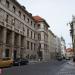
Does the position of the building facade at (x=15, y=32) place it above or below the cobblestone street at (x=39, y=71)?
above

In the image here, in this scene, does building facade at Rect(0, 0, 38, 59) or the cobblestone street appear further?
building facade at Rect(0, 0, 38, 59)

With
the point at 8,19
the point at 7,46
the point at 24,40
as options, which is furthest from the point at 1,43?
the point at 24,40

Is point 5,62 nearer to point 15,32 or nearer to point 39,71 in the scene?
point 39,71

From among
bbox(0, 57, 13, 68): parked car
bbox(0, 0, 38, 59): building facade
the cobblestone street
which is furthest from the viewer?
bbox(0, 0, 38, 59): building facade

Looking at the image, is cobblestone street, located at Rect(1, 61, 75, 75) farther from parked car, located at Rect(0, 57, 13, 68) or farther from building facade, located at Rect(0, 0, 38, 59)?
building facade, located at Rect(0, 0, 38, 59)

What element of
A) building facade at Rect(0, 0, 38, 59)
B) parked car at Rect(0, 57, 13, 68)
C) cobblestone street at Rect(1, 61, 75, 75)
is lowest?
cobblestone street at Rect(1, 61, 75, 75)

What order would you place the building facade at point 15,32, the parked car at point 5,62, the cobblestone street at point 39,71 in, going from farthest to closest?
the building facade at point 15,32 < the parked car at point 5,62 < the cobblestone street at point 39,71

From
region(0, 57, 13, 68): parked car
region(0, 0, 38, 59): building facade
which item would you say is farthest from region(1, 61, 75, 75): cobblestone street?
region(0, 0, 38, 59): building facade

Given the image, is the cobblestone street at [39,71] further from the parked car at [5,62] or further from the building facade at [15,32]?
the building facade at [15,32]

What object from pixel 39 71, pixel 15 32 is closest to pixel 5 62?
pixel 39 71

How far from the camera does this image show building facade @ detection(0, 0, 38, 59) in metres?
→ 46.6

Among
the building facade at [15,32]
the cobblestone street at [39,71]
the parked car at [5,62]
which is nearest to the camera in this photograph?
the cobblestone street at [39,71]

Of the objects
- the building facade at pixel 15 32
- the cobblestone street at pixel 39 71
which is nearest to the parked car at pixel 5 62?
the cobblestone street at pixel 39 71

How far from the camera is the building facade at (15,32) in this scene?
153 ft
